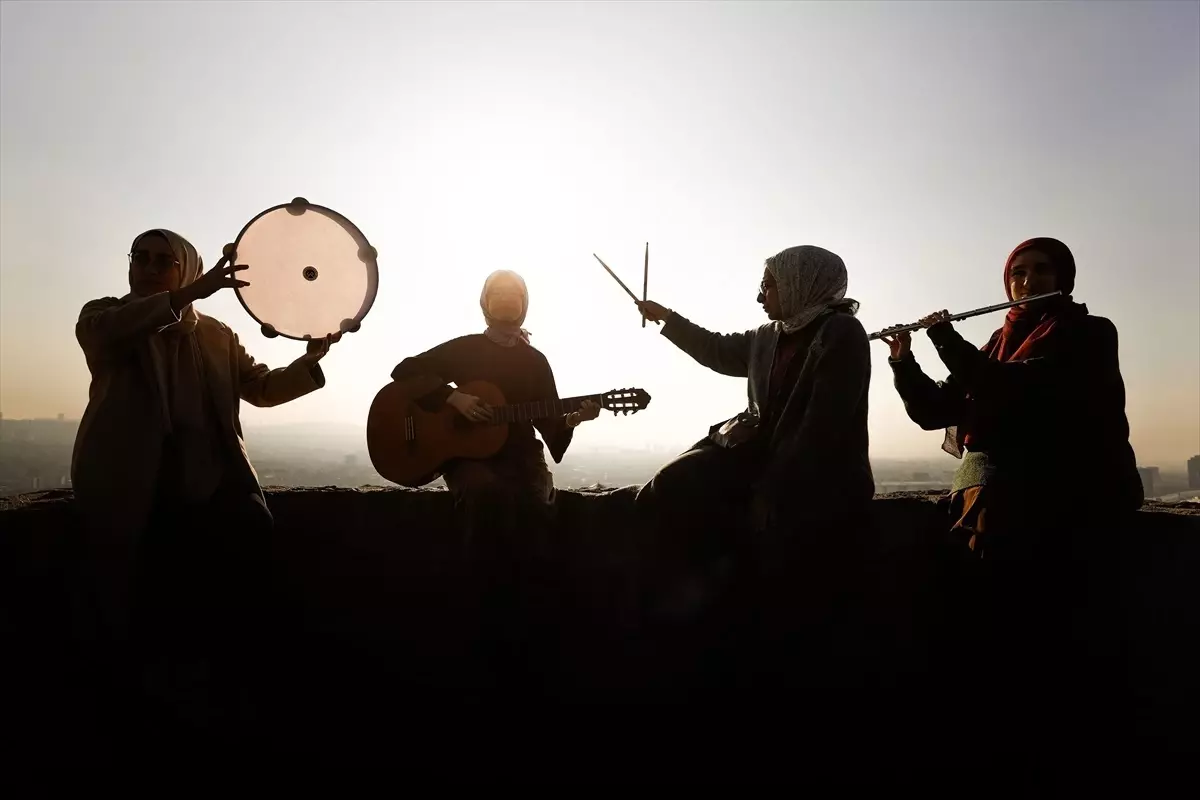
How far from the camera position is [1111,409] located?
125 inches

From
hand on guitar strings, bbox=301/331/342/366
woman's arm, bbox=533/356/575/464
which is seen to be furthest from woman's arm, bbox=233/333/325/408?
woman's arm, bbox=533/356/575/464

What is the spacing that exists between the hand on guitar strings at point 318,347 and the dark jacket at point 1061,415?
2.88 metres

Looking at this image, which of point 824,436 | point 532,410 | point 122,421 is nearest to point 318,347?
point 122,421

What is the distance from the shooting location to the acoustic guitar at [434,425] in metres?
3.79

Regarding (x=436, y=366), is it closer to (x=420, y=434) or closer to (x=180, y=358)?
(x=420, y=434)

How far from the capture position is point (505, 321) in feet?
13.5

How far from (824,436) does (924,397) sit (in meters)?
0.78

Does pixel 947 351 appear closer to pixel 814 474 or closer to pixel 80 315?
pixel 814 474

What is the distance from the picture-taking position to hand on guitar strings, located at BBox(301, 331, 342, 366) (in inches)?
144

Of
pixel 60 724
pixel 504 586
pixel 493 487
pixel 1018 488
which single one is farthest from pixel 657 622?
pixel 60 724

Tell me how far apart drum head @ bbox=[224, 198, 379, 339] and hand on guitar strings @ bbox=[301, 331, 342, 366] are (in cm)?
2

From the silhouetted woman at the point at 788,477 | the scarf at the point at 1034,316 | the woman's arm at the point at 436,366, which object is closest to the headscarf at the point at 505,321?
the woman's arm at the point at 436,366

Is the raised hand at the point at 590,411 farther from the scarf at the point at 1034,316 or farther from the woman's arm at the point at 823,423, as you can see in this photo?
the scarf at the point at 1034,316

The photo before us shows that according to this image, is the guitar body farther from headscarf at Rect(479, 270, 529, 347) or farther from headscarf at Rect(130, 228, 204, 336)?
headscarf at Rect(130, 228, 204, 336)
